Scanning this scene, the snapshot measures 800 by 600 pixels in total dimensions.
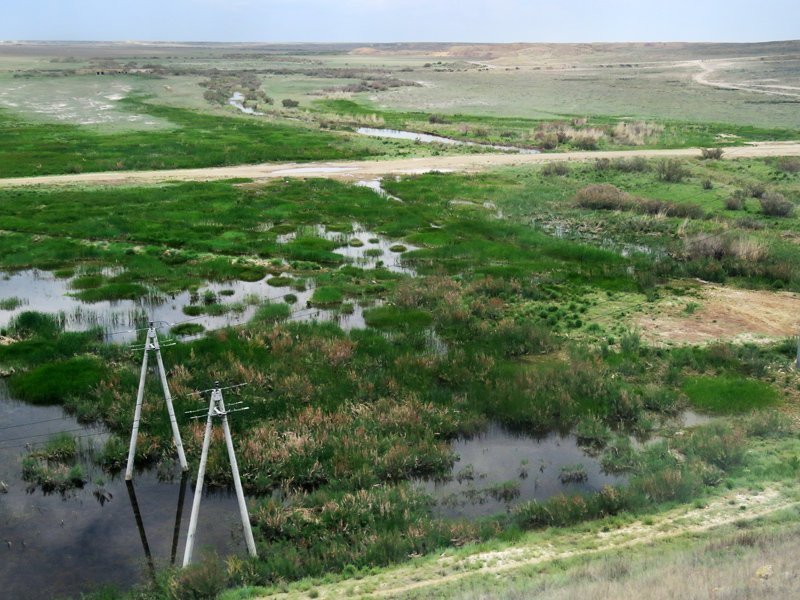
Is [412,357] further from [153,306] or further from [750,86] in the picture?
[750,86]

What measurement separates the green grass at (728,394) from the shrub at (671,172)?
1120 inches

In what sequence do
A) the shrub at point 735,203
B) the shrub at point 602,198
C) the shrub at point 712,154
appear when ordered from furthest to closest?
the shrub at point 712,154 < the shrub at point 602,198 < the shrub at point 735,203

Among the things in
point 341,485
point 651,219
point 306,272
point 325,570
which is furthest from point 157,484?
point 651,219

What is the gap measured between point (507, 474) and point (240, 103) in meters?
94.1

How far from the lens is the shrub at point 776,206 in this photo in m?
37.0

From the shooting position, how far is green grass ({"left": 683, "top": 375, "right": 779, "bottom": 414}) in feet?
58.8

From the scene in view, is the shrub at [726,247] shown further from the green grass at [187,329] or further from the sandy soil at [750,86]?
the sandy soil at [750,86]

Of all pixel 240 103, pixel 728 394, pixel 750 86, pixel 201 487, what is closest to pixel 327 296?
pixel 728 394

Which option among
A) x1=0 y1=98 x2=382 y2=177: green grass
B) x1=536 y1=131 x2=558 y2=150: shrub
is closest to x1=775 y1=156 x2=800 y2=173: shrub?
x1=536 y1=131 x2=558 y2=150: shrub

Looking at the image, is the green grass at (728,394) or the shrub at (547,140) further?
the shrub at (547,140)

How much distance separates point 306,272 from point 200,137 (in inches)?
1466

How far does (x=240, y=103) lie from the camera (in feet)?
332

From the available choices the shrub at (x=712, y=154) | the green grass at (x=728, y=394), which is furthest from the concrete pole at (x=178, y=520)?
the shrub at (x=712, y=154)

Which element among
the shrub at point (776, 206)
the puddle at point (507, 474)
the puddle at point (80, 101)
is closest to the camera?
the puddle at point (507, 474)
